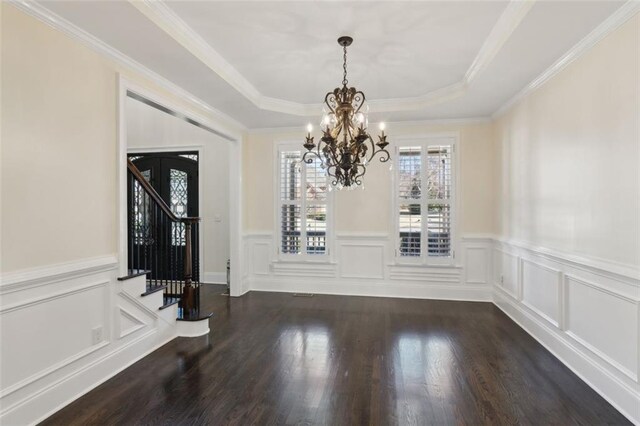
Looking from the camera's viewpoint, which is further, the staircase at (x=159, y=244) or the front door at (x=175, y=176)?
the front door at (x=175, y=176)

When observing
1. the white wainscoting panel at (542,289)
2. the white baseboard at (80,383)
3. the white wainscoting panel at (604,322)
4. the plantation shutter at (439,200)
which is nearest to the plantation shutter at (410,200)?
the plantation shutter at (439,200)

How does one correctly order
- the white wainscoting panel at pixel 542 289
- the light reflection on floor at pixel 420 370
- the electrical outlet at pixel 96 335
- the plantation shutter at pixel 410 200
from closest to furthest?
the light reflection on floor at pixel 420 370 < the electrical outlet at pixel 96 335 < the white wainscoting panel at pixel 542 289 < the plantation shutter at pixel 410 200

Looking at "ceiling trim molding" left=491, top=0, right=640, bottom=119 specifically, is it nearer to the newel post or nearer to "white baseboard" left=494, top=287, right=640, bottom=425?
"white baseboard" left=494, top=287, right=640, bottom=425

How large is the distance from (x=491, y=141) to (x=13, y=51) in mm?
5366

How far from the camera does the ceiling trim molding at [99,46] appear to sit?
2.22 m

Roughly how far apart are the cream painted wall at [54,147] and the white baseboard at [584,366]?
405 cm

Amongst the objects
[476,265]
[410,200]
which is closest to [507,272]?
[476,265]

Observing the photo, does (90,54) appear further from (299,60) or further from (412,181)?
(412,181)

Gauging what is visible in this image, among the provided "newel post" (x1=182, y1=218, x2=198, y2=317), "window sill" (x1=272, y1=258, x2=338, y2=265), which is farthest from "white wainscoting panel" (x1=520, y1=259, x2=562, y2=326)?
"newel post" (x1=182, y1=218, x2=198, y2=317)

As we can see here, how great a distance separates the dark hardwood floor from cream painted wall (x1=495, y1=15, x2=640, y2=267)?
3.68 ft

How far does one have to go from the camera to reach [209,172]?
243 inches

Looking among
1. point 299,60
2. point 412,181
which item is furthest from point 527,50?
point 412,181

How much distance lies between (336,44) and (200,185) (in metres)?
4.03

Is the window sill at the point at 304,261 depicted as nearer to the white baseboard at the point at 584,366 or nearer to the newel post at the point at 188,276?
the newel post at the point at 188,276
